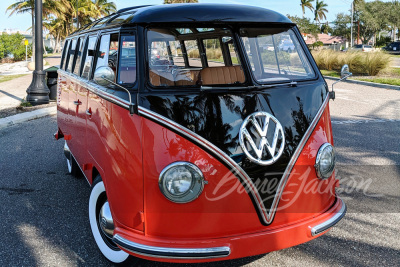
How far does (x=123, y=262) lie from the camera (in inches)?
127

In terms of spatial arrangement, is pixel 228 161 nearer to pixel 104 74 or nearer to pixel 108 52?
pixel 104 74

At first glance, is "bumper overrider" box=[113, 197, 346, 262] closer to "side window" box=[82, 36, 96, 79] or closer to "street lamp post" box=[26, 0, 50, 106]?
"side window" box=[82, 36, 96, 79]

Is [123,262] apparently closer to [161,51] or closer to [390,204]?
[161,51]

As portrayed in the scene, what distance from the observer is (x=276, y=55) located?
12.5 feet

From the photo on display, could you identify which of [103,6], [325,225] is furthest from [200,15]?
[103,6]

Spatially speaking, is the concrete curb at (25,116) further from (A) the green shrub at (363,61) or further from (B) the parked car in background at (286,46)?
(A) the green shrub at (363,61)

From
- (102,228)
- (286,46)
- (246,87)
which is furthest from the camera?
(286,46)

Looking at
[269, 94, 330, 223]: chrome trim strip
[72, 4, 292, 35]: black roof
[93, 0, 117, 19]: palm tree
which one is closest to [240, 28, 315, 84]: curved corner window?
[72, 4, 292, 35]: black roof

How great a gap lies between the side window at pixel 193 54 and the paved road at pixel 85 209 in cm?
192

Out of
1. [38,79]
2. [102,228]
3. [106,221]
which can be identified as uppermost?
[38,79]

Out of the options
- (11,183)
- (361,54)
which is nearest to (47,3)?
(361,54)

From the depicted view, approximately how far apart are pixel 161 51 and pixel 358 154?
4066 millimetres

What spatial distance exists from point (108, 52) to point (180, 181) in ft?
4.85

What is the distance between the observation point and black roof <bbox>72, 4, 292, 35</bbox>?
317 cm
